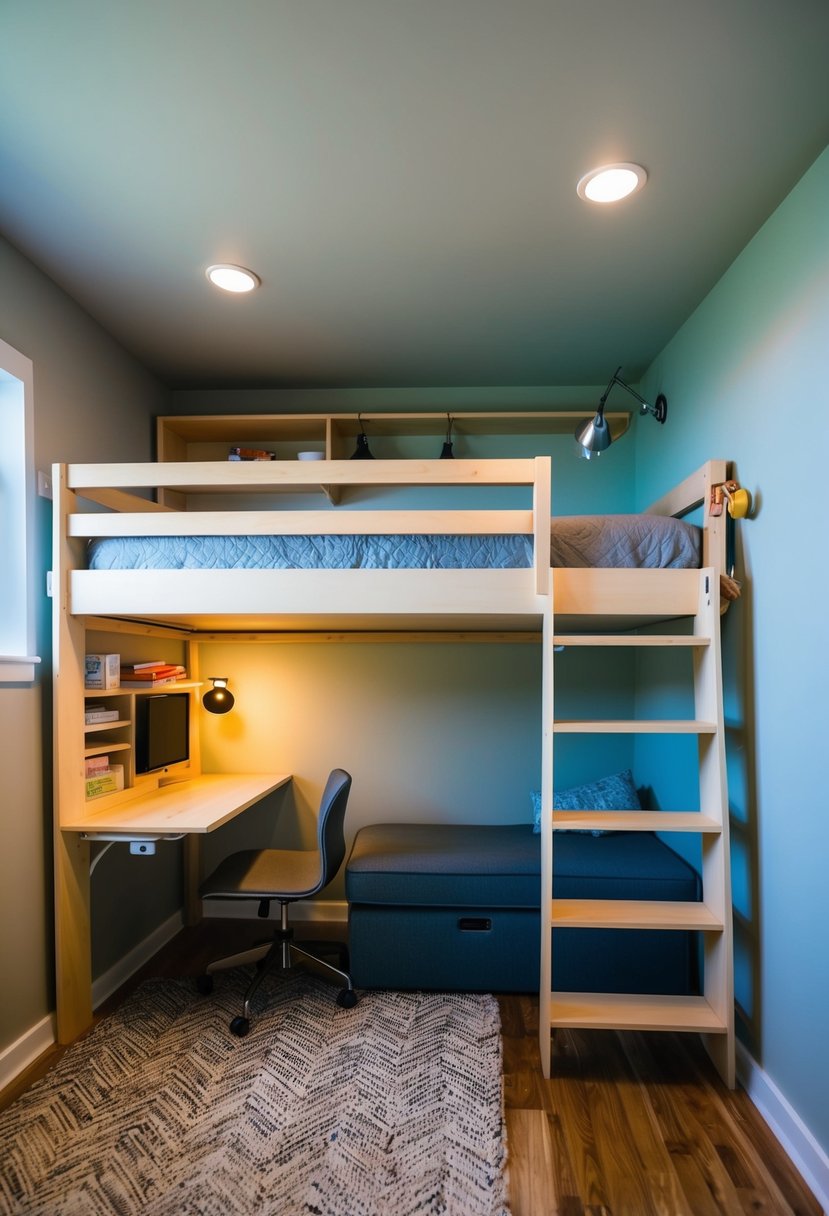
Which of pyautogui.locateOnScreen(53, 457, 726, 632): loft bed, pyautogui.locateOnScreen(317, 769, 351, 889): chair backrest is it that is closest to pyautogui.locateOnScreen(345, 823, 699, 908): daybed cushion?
pyautogui.locateOnScreen(317, 769, 351, 889): chair backrest

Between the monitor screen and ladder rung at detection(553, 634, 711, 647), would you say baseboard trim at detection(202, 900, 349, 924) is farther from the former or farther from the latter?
ladder rung at detection(553, 634, 711, 647)

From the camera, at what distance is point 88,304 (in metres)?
2.46

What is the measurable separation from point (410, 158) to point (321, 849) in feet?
7.15

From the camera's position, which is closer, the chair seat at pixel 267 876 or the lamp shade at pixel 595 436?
the chair seat at pixel 267 876

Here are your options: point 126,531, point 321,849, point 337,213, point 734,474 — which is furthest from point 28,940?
point 734,474

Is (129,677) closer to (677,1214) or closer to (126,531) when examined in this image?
(126,531)

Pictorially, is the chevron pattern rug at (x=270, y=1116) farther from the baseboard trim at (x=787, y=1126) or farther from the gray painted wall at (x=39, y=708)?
the baseboard trim at (x=787, y=1126)

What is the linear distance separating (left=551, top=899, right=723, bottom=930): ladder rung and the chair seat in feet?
2.94

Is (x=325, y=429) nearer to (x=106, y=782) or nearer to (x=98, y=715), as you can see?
(x=98, y=715)

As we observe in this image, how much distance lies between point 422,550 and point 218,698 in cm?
152

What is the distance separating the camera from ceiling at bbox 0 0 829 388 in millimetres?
1357

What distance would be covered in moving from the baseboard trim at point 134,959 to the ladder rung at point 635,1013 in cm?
167

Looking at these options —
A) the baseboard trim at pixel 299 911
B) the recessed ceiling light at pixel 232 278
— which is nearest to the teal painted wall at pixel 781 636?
the recessed ceiling light at pixel 232 278

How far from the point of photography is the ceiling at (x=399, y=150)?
4.45 ft
